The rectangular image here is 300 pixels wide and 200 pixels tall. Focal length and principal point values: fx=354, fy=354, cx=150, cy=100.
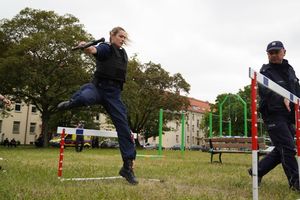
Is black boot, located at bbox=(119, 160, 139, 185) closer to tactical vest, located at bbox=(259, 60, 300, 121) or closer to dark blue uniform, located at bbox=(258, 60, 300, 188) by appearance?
dark blue uniform, located at bbox=(258, 60, 300, 188)

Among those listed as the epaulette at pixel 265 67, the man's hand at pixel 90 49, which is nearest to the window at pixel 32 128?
the man's hand at pixel 90 49

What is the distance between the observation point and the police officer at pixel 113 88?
16.1ft

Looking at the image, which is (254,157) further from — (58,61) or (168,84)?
(168,84)

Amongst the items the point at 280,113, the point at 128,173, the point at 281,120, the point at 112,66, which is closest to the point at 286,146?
the point at 281,120

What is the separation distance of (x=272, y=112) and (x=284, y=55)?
2.92 ft

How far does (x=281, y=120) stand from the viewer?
523 cm

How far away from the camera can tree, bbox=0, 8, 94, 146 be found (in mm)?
29219

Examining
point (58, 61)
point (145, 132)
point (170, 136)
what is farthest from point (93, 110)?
point (170, 136)

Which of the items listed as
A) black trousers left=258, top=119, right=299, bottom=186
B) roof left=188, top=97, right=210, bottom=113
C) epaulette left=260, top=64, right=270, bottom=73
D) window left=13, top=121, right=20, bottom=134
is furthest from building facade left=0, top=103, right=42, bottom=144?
black trousers left=258, top=119, right=299, bottom=186

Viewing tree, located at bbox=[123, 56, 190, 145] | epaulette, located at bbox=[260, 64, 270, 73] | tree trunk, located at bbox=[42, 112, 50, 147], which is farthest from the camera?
tree, located at bbox=[123, 56, 190, 145]

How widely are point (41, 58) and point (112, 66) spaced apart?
1071 inches

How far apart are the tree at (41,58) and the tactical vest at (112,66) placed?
25184 mm

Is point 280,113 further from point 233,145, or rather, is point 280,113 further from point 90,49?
point 233,145

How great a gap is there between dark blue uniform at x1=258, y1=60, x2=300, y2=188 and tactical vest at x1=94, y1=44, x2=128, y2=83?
215cm
